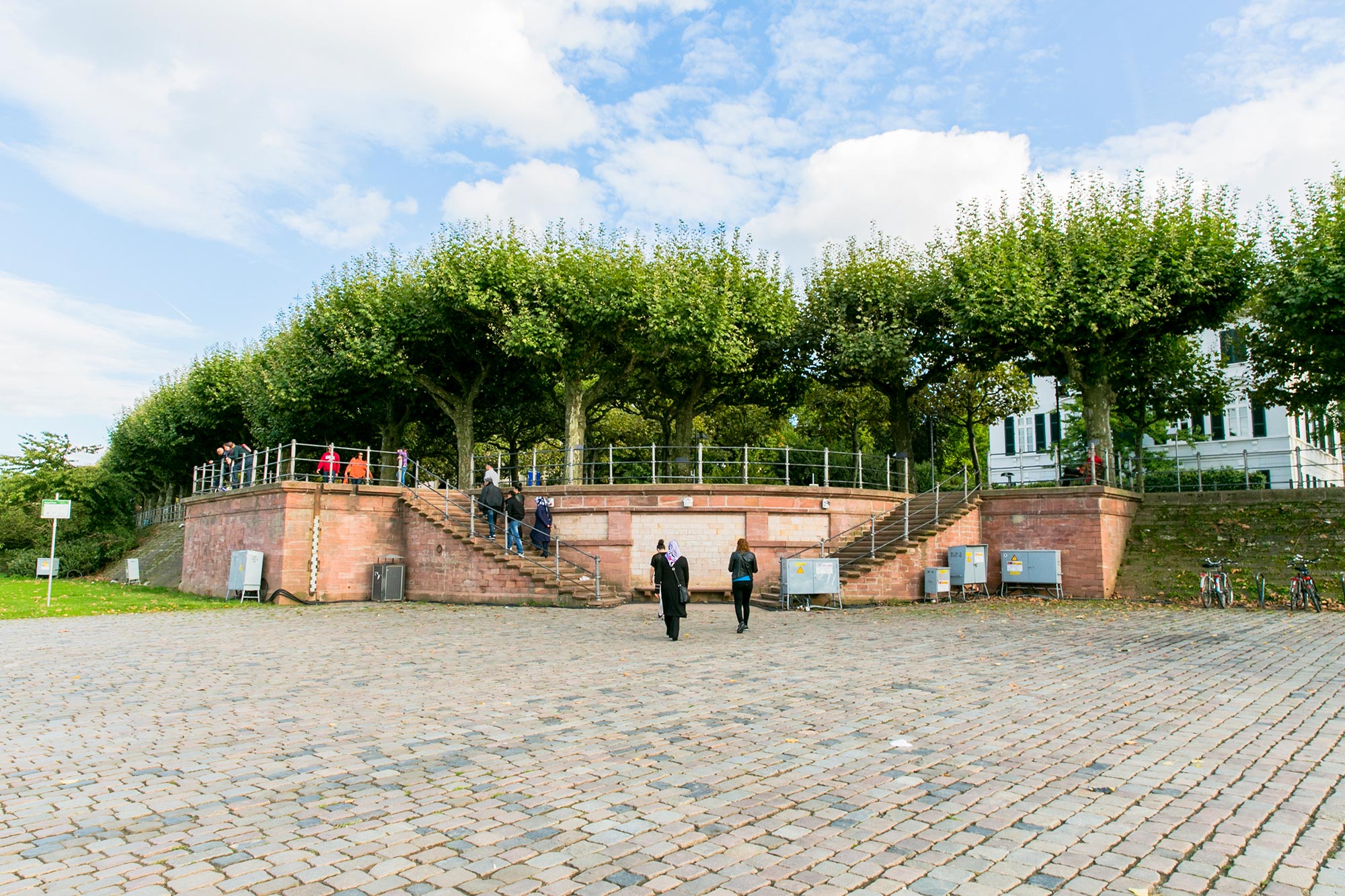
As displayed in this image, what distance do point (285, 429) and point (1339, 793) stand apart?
111 feet

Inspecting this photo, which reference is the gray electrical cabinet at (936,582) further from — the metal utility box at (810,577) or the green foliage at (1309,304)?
the green foliage at (1309,304)

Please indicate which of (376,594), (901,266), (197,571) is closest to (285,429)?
(197,571)

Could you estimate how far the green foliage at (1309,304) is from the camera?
70.8ft

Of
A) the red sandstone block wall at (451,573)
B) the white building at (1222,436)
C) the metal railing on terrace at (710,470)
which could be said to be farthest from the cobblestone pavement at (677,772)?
the white building at (1222,436)

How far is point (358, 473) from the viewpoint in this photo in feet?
80.0

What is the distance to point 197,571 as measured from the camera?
1109 inches

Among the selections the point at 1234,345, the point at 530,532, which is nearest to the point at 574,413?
the point at 530,532

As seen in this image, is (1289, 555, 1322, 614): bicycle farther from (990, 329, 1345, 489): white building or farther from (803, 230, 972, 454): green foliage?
(990, 329, 1345, 489): white building

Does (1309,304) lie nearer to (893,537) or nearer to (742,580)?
(893,537)

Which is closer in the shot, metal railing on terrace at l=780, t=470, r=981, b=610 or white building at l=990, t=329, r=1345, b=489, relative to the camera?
metal railing on terrace at l=780, t=470, r=981, b=610

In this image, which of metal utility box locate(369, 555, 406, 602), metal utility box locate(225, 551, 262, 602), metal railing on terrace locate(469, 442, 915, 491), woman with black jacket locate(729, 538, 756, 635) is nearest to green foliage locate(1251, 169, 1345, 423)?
metal railing on terrace locate(469, 442, 915, 491)

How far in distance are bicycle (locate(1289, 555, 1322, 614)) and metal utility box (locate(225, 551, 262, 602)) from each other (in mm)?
24392

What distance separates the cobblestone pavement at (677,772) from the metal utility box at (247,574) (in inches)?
443

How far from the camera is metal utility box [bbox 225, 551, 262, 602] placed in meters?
23.2
